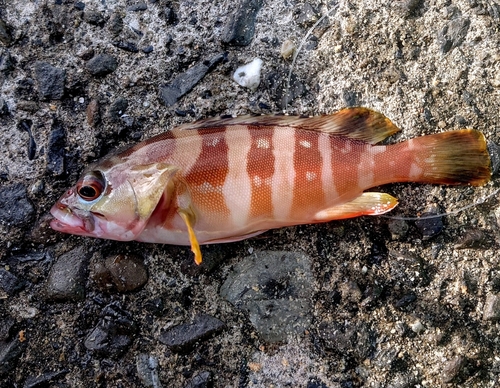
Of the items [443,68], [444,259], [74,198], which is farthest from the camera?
[443,68]

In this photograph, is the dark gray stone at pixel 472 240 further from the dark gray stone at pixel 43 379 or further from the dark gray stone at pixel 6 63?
the dark gray stone at pixel 6 63

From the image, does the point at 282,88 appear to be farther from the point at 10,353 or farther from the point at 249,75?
the point at 10,353

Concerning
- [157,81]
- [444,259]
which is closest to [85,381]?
[157,81]

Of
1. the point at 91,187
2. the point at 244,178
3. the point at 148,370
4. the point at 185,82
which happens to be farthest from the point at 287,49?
the point at 148,370

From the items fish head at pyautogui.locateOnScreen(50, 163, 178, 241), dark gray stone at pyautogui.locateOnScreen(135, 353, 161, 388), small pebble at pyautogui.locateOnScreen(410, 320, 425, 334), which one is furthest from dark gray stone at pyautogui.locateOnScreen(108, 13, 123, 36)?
small pebble at pyautogui.locateOnScreen(410, 320, 425, 334)

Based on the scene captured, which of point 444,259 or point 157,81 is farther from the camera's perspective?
point 157,81

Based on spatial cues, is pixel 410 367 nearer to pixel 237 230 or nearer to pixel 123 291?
pixel 237 230
